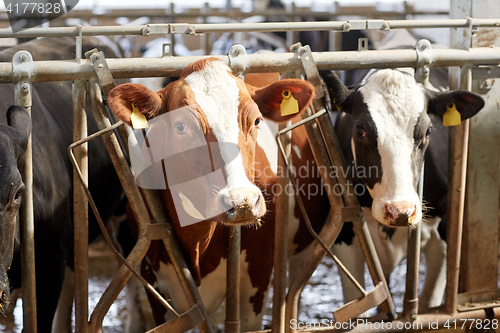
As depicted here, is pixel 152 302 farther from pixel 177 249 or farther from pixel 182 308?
pixel 177 249

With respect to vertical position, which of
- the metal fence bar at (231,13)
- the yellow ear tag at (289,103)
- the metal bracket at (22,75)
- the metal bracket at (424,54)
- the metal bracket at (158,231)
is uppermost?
the metal fence bar at (231,13)

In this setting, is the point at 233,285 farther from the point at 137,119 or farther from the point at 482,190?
the point at 482,190

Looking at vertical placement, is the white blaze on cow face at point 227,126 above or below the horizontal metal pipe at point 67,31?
below

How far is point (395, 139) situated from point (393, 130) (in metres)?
0.05

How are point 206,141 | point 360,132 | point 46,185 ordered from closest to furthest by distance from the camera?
point 206,141 → point 46,185 → point 360,132

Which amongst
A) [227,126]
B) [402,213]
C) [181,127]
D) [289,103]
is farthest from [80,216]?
[402,213]

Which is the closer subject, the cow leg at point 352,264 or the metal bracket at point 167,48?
the metal bracket at point 167,48

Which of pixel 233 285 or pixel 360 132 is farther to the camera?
pixel 360 132

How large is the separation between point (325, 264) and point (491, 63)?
3098 millimetres

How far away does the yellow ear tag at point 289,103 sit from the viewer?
7.10 feet

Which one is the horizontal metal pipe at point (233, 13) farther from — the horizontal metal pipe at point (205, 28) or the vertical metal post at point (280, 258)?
the vertical metal post at point (280, 258)

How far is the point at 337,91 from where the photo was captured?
254cm

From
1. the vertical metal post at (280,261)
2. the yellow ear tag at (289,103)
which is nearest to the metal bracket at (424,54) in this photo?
the yellow ear tag at (289,103)

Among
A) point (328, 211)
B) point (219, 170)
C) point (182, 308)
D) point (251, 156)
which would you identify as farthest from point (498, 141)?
point (182, 308)
